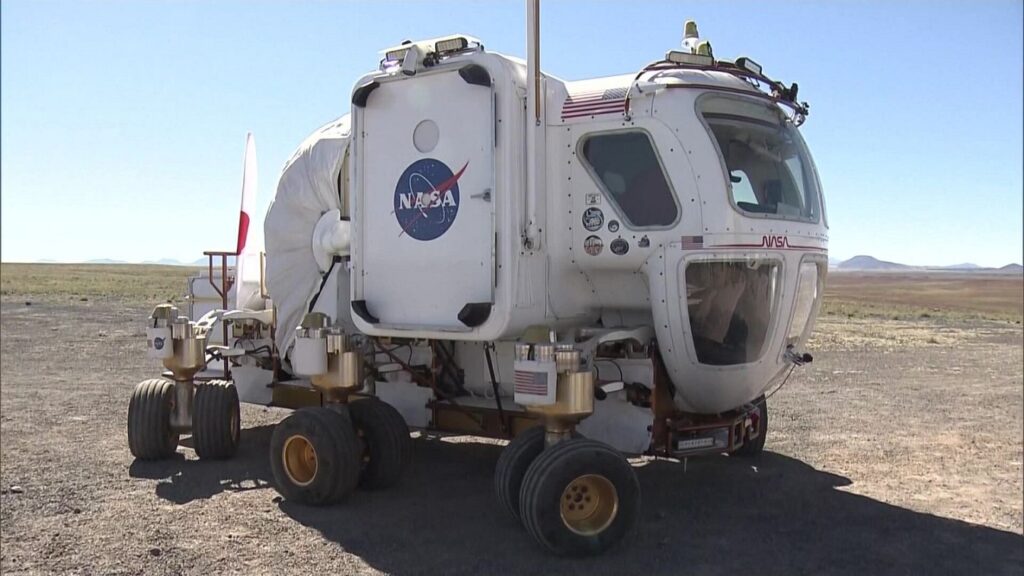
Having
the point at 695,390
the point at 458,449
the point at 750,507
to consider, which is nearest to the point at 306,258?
the point at 458,449

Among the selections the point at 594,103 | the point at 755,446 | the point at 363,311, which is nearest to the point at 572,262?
the point at 594,103

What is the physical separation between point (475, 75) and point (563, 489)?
9.96 ft

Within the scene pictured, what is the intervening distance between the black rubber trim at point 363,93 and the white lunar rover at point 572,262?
0.7 inches

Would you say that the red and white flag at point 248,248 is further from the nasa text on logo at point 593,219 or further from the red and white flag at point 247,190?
the nasa text on logo at point 593,219

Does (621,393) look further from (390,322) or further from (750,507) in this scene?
(390,322)

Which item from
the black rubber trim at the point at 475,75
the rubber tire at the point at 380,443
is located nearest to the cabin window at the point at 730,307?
the black rubber trim at the point at 475,75

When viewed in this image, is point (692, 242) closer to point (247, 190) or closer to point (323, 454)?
point (323, 454)

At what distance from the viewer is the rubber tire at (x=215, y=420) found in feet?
26.9

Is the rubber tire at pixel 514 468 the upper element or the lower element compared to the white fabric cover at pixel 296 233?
lower

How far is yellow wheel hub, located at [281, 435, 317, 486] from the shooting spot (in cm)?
679

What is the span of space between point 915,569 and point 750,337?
184 centimetres

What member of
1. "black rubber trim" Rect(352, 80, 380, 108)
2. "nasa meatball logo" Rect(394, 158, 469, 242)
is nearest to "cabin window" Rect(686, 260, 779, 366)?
"nasa meatball logo" Rect(394, 158, 469, 242)

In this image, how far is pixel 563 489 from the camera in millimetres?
5398

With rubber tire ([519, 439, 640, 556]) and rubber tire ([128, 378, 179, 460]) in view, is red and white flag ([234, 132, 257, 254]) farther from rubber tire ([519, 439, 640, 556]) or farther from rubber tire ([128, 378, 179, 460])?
rubber tire ([519, 439, 640, 556])
